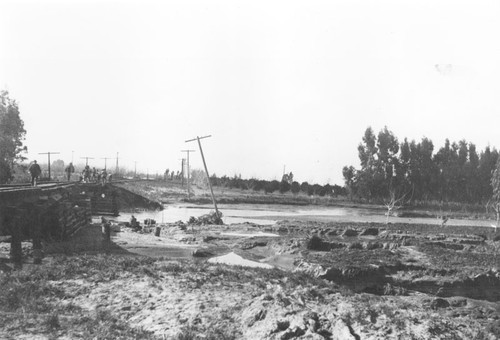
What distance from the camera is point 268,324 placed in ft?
33.1

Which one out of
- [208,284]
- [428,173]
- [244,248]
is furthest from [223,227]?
[428,173]

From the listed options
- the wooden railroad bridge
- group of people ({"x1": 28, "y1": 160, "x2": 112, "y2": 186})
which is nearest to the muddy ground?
the wooden railroad bridge

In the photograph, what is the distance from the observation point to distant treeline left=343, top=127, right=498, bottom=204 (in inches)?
2997

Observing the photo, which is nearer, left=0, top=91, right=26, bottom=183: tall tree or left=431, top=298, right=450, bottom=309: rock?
left=431, top=298, right=450, bottom=309: rock

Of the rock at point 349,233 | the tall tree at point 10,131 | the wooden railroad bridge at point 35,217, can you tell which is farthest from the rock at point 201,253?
the tall tree at point 10,131

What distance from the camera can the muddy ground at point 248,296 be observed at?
10.0 meters

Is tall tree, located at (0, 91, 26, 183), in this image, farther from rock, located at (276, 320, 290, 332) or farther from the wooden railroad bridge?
rock, located at (276, 320, 290, 332)

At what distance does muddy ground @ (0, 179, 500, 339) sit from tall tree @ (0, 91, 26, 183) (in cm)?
2963

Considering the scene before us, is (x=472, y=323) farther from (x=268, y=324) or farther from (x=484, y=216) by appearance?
(x=484, y=216)

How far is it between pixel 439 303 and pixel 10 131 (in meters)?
50.0

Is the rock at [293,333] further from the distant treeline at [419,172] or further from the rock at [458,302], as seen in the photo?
the distant treeline at [419,172]

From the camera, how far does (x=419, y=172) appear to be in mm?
77312

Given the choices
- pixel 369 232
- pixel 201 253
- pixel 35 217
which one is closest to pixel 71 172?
pixel 369 232

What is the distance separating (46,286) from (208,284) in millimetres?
4487
